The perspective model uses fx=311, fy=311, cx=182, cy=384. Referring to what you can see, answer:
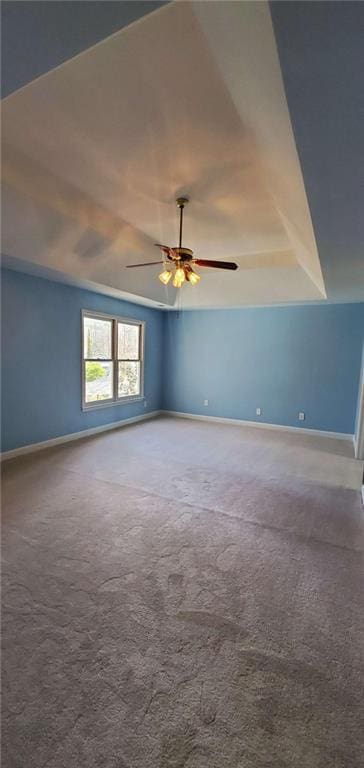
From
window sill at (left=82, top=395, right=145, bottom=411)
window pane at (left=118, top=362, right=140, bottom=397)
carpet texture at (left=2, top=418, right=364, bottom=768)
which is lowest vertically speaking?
carpet texture at (left=2, top=418, right=364, bottom=768)

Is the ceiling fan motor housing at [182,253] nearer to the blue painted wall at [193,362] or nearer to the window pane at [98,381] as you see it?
the blue painted wall at [193,362]

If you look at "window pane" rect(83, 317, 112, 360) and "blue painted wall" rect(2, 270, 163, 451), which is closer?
"blue painted wall" rect(2, 270, 163, 451)

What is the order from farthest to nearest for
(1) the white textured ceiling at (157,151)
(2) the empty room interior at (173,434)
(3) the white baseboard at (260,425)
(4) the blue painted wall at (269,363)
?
(3) the white baseboard at (260,425)
(4) the blue painted wall at (269,363)
(1) the white textured ceiling at (157,151)
(2) the empty room interior at (173,434)

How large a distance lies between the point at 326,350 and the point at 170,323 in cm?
333

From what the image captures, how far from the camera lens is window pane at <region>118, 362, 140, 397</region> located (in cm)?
609

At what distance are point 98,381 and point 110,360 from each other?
18.4 inches

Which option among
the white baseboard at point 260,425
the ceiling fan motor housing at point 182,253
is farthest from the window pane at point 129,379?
the ceiling fan motor housing at point 182,253

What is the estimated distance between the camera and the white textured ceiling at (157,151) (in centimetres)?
140

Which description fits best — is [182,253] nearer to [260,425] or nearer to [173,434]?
[173,434]

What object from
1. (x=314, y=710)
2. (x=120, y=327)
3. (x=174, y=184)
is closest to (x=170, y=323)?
(x=120, y=327)

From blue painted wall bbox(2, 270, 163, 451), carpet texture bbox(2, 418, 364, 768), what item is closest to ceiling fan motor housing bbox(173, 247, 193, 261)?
blue painted wall bbox(2, 270, 163, 451)

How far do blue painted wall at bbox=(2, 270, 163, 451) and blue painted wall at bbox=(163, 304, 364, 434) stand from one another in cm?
210

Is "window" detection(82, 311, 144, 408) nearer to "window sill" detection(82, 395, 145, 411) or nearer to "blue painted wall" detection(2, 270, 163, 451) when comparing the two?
"window sill" detection(82, 395, 145, 411)

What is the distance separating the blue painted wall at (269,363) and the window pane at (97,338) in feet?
5.98
